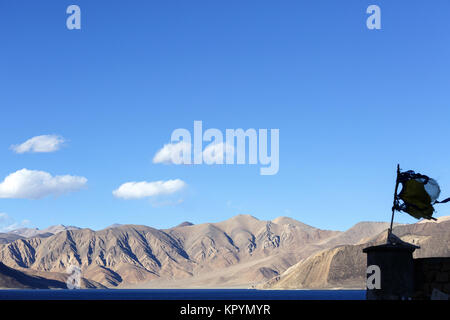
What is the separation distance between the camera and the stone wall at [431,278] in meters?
18.6

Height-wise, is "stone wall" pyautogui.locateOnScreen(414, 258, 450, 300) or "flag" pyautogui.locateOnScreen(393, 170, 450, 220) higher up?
"flag" pyautogui.locateOnScreen(393, 170, 450, 220)

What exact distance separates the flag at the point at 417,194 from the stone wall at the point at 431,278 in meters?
2.04

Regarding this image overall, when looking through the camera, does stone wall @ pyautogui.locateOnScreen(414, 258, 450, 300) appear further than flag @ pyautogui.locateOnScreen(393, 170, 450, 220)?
No

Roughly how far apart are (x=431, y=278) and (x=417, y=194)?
303 cm

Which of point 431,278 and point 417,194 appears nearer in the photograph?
point 431,278

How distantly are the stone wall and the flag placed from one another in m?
2.04

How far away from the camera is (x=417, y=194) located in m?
20.9

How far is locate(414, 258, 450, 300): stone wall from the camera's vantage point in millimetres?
18625

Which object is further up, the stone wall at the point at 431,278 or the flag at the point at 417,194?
the flag at the point at 417,194

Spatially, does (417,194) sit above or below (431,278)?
above
